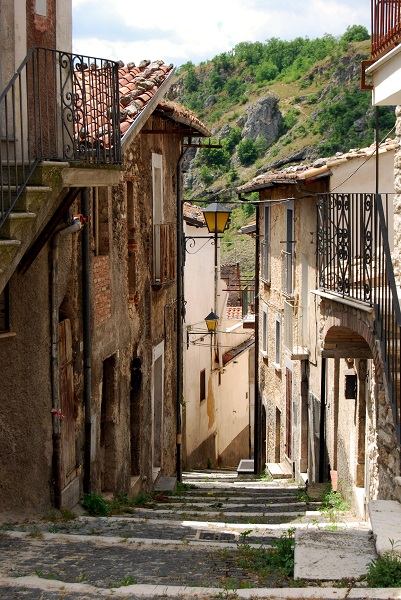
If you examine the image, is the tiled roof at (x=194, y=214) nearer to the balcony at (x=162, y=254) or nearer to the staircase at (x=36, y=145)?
the balcony at (x=162, y=254)

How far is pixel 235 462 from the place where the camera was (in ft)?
105

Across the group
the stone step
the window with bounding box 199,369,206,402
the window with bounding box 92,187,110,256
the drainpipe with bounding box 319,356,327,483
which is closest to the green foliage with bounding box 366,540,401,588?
→ the stone step

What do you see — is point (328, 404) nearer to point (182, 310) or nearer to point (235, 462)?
point (182, 310)

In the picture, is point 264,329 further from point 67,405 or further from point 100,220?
point 67,405

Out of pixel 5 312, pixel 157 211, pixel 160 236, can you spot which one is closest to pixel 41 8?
pixel 5 312

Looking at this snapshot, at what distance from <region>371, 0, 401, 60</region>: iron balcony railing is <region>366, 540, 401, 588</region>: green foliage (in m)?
5.80

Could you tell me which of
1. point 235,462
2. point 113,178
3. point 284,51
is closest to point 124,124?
point 113,178

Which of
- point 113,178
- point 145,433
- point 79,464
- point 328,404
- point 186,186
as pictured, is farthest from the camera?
point 186,186

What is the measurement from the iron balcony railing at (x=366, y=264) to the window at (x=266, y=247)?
36.0 feet

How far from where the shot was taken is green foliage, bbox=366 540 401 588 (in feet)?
16.5

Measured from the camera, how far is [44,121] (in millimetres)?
7809

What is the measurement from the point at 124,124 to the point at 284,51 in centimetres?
7128

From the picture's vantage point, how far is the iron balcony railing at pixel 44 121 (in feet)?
22.4

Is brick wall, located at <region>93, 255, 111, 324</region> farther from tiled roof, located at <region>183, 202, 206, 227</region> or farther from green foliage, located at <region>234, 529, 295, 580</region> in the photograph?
tiled roof, located at <region>183, 202, 206, 227</region>
